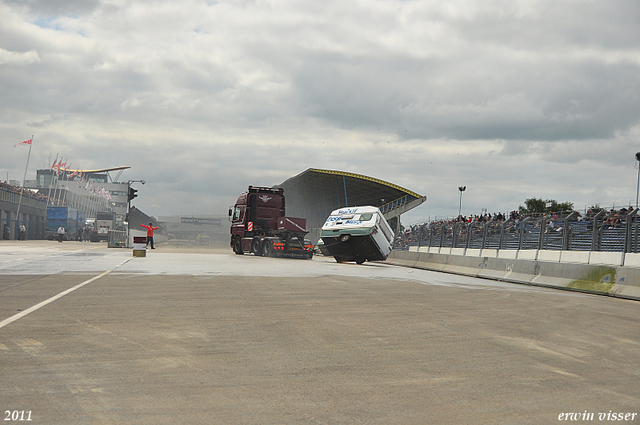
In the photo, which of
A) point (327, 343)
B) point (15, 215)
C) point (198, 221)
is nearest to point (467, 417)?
point (327, 343)

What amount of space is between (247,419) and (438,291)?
33.1 ft

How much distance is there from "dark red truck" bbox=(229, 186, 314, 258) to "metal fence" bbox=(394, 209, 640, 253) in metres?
7.68

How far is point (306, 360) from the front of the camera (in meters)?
6.02

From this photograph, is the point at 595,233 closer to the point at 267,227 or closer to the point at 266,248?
the point at 266,248

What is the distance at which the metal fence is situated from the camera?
18016 mm

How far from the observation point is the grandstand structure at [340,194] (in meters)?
76.9

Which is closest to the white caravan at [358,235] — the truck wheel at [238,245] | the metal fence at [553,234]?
the metal fence at [553,234]

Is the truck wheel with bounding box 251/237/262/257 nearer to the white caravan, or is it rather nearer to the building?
the white caravan

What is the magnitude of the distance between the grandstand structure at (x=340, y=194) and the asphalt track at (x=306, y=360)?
65.7 metres

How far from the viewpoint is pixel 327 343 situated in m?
6.95

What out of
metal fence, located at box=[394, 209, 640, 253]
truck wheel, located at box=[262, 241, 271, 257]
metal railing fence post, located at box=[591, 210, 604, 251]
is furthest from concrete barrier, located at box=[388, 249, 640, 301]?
truck wheel, located at box=[262, 241, 271, 257]
